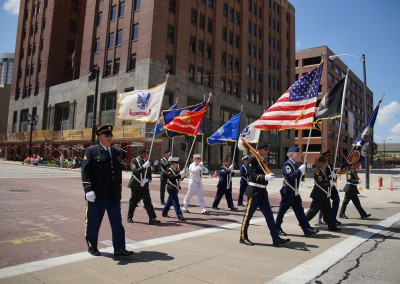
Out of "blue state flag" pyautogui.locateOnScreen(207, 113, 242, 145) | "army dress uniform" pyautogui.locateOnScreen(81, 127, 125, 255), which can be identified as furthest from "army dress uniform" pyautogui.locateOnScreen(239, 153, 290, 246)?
"blue state flag" pyautogui.locateOnScreen(207, 113, 242, 145)

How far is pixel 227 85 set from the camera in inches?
1735

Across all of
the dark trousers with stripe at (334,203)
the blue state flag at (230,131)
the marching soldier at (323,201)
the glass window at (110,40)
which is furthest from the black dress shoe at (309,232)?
the glass window at (110,40)

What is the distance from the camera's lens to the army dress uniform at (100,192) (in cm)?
533

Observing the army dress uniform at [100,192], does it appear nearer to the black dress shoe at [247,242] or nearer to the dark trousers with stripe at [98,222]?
the dark trousers with stripe at [98,222]

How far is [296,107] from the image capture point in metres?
8.98

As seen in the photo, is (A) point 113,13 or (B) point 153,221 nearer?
(B) point 153,221

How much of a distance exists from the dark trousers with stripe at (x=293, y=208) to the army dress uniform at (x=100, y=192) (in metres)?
3.77

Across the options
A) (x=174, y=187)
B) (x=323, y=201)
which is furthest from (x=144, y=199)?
(x=323, y=201)

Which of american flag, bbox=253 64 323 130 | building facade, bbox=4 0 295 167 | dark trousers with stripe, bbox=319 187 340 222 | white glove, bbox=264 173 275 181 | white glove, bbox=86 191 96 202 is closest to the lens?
white glove, bbox=86 191 96 202

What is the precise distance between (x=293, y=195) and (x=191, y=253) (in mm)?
3057

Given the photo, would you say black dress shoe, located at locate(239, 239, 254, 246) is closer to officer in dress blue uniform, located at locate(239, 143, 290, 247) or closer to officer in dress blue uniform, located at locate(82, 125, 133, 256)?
officer in dress blue uniform, located at locate(239, 143, 290, 247)

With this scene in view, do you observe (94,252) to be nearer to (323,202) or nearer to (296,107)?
(323,202)

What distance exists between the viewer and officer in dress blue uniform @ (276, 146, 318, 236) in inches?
287

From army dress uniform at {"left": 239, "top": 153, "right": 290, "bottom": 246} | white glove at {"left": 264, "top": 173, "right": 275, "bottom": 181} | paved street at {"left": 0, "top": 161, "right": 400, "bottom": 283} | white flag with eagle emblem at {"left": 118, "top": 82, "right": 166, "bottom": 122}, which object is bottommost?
paved street at {"left": 0, "top": 161, "right": 400, "bottom": 283}
